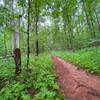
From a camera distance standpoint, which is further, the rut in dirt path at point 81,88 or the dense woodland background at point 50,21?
the dense woodland background at point 50,21

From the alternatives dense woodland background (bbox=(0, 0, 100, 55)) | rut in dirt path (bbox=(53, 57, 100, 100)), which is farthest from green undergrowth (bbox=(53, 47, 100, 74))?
dense woodland background (bbox=(0, 0, 100, 55))

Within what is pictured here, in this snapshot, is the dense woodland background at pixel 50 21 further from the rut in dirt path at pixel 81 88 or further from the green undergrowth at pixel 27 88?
the rut in dirt path at pixel 81 88

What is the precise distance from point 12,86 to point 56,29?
30.3m

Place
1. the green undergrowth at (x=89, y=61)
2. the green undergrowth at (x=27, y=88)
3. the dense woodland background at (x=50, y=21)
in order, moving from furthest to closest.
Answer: the green undergrowth at (x=89, y=61)
the dense woodland background at (x=50, y=21)
the green undergrowth at (x=27, y=88)

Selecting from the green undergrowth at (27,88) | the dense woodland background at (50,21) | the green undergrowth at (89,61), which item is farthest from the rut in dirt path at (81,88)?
the dense woodland background at (50,21)

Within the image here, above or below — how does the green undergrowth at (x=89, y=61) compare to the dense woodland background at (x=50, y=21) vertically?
below

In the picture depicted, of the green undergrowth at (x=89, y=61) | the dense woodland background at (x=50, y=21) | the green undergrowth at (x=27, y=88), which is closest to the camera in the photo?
the green undergrowth at (x=27, y=88)

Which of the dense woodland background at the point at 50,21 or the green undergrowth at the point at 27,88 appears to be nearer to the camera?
the green undergrowth at the point at 27,88

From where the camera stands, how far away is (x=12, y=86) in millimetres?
5957

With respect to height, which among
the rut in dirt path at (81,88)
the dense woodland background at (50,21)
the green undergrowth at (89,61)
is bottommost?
the rut in dirt path at (81,88)

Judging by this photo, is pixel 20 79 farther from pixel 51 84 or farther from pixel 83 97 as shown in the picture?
pixel 83 97

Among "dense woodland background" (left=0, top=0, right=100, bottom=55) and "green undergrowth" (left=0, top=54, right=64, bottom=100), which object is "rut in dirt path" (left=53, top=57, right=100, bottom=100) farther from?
"dense woodland background" (left=0, top=0, right=100, bottom=55)

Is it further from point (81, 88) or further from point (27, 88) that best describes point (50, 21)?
point (81, 88)

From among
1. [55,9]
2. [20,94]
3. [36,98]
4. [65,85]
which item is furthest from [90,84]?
[55,9]
